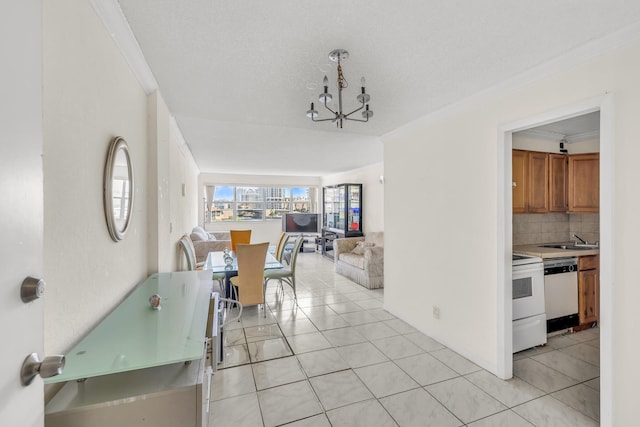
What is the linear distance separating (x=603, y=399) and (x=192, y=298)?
2.52m

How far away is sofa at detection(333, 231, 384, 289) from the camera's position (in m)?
4.96

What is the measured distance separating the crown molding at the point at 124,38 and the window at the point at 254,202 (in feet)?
22.2

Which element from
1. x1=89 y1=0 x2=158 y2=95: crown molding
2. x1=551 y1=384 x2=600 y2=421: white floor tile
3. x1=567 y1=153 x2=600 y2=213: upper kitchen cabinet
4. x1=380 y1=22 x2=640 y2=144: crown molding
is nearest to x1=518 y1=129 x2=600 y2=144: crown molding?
x1=567 y1=153 x2=600 y2=213: upper kitchen cabinet

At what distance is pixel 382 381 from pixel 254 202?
295 inches

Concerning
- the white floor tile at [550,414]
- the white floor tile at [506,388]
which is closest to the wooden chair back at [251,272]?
the white floor tile at [506,388]

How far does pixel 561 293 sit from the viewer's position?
3.06 m

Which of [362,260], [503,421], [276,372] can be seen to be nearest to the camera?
[503,421]

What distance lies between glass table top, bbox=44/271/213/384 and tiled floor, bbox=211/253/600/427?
0.84 metres

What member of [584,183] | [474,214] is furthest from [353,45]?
[584,183]

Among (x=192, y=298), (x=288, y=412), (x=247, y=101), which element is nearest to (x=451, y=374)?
(x=288, y=412)

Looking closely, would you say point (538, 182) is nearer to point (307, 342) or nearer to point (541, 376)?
point (541, 376)

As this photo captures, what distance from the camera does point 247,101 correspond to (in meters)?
2.65

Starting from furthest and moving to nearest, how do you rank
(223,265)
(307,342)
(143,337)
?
(223,265)
(307,342)
(143,337)

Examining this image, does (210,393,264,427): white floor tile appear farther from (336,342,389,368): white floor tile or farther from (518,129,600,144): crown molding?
(518,129,600,144): crown molding
